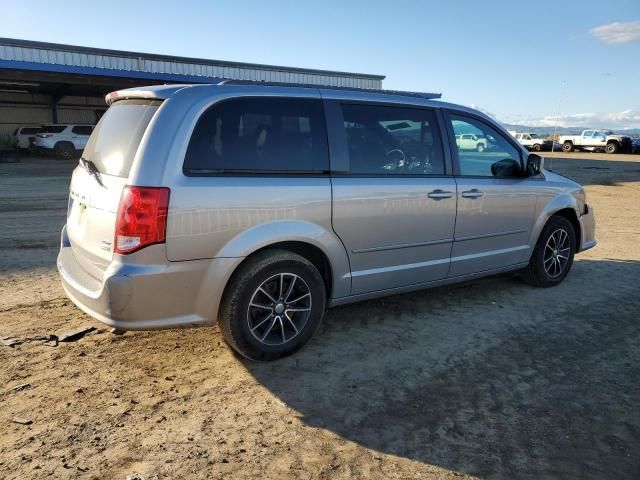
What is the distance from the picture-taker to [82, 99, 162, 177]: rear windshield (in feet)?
11.0

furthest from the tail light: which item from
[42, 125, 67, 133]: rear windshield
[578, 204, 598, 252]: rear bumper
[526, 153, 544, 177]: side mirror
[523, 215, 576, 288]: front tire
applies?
[42, 125, 67, 133]: rear windshield

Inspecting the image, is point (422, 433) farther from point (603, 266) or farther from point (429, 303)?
point (603, 266)

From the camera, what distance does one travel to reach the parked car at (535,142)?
43.3 m

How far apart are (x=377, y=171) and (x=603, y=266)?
4086mm

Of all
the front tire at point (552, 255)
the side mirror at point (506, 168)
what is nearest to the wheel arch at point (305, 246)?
the side mirror at point (506, 168)

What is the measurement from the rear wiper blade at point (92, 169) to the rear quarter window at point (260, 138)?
68 cm

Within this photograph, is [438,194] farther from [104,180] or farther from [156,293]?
[104,180]

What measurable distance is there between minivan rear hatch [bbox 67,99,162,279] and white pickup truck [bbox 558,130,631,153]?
143 ft

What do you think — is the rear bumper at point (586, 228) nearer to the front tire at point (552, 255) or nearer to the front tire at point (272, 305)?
the front tire at point (552, 255)

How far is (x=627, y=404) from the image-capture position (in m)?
3.30

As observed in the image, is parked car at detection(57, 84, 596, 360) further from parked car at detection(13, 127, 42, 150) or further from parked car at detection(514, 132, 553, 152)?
parked car at detection(514, 132, 553, 152)

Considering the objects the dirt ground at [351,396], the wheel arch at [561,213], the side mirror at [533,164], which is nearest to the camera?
the dirt ground at [351,396]

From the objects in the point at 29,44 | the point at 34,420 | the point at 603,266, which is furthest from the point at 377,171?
the point at 29,44

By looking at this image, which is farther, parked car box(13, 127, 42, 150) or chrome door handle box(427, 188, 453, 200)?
parked car box(13, 127, 42, 150)
